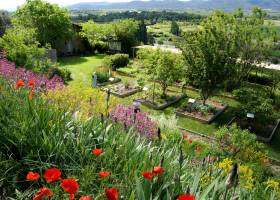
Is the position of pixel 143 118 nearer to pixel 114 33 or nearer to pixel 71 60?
pixel 71 60

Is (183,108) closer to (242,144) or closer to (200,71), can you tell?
(200,71)

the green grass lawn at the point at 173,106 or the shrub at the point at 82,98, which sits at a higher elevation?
the shrub at the point at 82,98

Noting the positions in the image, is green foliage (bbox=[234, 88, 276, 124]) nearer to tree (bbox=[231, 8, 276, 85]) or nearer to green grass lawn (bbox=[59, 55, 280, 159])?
green grass lawn (bbox=[59, 55, 280, 159])

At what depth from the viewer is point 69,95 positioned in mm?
9438

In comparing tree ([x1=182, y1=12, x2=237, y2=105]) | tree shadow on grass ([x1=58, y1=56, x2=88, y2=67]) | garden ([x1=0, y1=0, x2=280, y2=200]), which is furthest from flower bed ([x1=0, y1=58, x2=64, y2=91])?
tree shadow on grass ([x1=58, y1=56, x2=88, y2=67])

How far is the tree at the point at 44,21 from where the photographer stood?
3188cm

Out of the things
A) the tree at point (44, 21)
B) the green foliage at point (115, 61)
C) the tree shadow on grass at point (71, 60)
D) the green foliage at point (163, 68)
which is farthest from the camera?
the tree at point (44, 21)

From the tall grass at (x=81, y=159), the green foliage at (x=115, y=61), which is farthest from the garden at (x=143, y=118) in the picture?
the green foliage at (x=115, y=61)

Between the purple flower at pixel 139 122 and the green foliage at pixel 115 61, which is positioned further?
the green foliage at pixel 115 61

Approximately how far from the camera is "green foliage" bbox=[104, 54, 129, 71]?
87.0 feet

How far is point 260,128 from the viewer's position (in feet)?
52.6

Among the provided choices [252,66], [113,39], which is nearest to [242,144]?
[252,66]

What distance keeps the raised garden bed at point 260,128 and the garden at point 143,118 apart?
6 centimetres

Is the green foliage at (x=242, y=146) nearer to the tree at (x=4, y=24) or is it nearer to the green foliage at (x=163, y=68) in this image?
the green foliage at (x=163, y=68)
